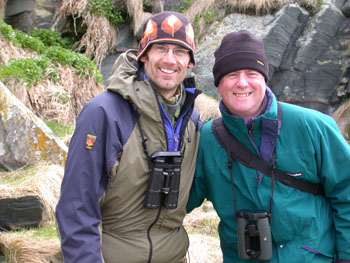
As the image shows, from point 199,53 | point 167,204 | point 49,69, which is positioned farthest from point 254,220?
point 199,53

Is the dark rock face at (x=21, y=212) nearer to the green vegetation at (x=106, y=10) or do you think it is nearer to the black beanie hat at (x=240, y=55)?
the black beanie hat at (x=240, y=55)

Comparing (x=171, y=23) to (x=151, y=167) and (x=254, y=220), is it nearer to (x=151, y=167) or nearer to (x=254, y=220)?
(x=151, y=167)

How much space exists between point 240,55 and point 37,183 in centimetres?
326

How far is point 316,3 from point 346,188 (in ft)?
35.7

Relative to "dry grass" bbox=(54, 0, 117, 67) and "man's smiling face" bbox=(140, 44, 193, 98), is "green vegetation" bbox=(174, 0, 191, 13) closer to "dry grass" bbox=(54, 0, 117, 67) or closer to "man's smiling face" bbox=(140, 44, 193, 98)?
"dry grass" bbox=(54, 0, 117, 67)

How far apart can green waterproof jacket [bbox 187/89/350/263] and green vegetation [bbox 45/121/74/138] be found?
4649 mm

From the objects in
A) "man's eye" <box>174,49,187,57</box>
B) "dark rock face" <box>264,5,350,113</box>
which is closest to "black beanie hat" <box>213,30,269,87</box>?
"man's eye" <box>174,49,187,57</box>

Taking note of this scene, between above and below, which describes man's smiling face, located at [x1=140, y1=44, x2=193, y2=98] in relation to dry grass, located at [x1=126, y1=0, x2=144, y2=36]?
below

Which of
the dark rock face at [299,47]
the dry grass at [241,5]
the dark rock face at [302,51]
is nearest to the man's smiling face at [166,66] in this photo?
the dark rock face at [299,47]

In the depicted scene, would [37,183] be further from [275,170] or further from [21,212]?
[275,170]

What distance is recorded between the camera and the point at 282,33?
→ 38.9ft

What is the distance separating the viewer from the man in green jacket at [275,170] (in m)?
2.74

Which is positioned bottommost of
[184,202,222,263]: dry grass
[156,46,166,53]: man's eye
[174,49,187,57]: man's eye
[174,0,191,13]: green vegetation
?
[184,202,222,263]: dry grass

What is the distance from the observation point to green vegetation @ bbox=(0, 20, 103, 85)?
301 inches
